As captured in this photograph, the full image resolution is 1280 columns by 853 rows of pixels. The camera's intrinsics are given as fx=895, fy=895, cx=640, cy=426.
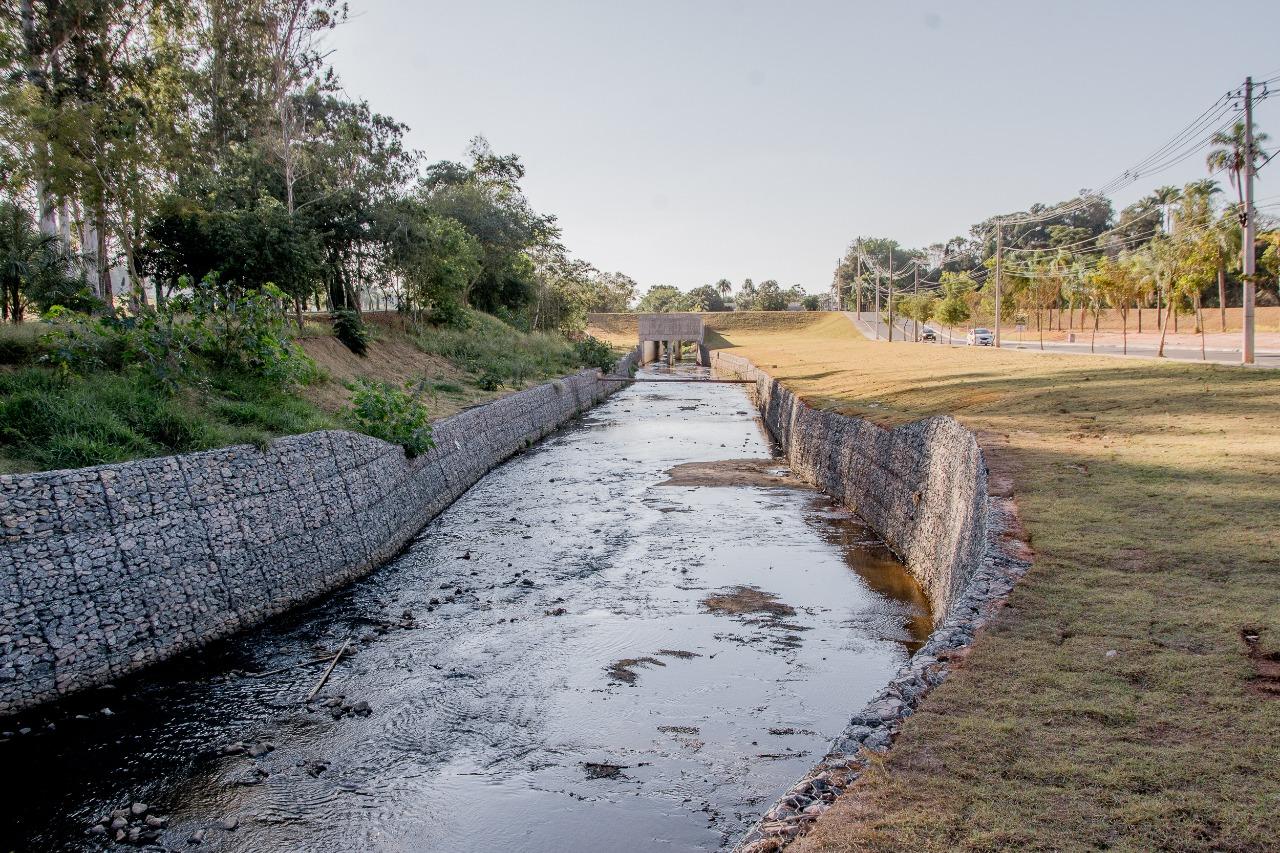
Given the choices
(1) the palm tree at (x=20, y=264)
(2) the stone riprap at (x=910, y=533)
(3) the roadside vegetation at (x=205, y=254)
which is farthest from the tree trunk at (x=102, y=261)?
(2) the stone riprap at (x=910, y=533)

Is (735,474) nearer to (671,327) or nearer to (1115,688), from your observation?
(1115,688)

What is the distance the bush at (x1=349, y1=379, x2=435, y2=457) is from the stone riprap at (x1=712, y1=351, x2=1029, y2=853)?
853 cm

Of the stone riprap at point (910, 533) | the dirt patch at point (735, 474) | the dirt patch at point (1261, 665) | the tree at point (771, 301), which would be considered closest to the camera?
the stone riprap at point (910, 533)

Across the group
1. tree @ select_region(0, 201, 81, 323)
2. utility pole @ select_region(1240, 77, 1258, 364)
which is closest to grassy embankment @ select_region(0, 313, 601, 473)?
tree @ select_region(0, 201, 81, 323)

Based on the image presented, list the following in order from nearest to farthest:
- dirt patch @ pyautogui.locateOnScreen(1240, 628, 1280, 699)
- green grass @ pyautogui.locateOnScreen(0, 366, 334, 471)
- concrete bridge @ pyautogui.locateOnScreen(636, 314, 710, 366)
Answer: dirt patch @ pyautogui.locateOnScreen(1240, 628, 1280, 699)
green grass @ pyautogui.locateOnScreen(0, 366, 334, 471)
concrete bridge @ pyautogui.locateOnScreen(636, 314, 710, 366)

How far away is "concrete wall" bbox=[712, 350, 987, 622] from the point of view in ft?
33.7

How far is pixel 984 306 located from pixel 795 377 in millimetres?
54993

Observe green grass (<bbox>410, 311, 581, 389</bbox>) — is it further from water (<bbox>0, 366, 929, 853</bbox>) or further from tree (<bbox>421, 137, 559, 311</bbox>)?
water (<bbox>0, 366, 929, 853</bbox>)

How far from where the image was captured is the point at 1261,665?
531cm

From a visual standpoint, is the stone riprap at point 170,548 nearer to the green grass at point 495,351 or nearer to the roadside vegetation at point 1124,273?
the green grass at point 495,351

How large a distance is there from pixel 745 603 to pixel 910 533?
336cm

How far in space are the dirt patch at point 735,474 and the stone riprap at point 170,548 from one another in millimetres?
8198

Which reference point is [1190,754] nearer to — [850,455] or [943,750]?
[943,750]

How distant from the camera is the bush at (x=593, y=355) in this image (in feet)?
169
